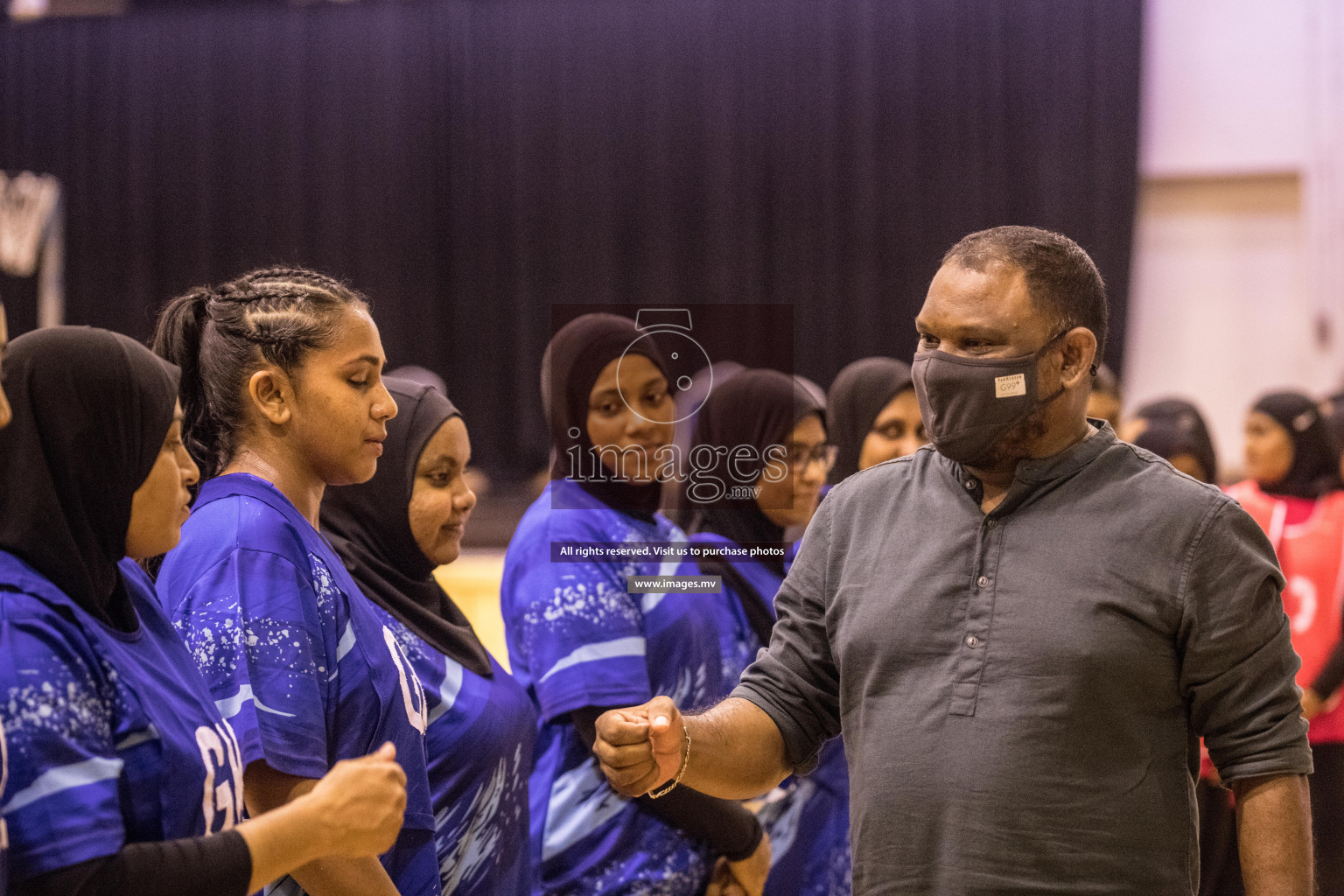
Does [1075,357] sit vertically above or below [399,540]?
above

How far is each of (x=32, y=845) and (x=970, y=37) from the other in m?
8.63

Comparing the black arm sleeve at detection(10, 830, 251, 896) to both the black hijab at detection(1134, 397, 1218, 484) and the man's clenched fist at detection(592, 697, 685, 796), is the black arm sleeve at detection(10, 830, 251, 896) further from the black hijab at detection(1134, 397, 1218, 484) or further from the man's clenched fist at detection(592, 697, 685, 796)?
the black hijab at detection(1134, 397, 1218, 484)

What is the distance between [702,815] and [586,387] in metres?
0.75

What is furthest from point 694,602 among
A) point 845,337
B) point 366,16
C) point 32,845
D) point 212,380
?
point 366,16

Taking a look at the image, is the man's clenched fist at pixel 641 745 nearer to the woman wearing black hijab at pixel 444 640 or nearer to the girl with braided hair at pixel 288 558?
the girl with braided hair at pixel 288 558

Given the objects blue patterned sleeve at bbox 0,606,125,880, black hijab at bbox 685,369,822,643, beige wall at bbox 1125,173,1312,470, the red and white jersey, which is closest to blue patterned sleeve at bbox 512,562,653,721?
black hijab at bbox 685,369,822,643

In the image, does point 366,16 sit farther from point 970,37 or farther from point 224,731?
point 224,731

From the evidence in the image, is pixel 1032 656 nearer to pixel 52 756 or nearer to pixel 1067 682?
pixel 1067 682

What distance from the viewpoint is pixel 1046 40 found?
8.53 meters

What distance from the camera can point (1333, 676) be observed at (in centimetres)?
351

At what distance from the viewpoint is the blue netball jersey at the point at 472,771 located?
1.87 metres

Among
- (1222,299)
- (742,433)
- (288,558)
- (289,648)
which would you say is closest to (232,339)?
(288,558)

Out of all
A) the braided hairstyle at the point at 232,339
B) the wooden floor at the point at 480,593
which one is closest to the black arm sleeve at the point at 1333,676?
the braided hairstyle at the point at 232,339

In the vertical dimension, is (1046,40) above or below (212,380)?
above
